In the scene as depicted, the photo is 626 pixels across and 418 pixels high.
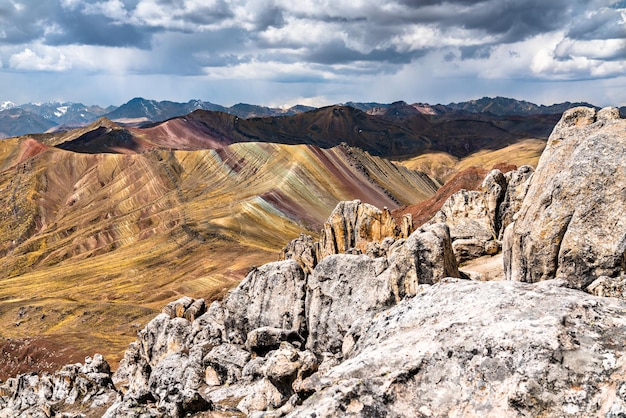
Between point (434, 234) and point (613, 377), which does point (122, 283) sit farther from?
point (613, 377)

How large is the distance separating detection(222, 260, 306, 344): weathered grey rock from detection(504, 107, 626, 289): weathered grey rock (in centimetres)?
1973

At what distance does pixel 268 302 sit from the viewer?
42.5m

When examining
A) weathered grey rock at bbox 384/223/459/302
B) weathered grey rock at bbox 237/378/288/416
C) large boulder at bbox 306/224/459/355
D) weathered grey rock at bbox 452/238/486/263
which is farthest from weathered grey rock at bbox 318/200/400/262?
weathered grey rock at bbox 237/378/288/416

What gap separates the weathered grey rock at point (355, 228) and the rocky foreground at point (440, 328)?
27.6ft

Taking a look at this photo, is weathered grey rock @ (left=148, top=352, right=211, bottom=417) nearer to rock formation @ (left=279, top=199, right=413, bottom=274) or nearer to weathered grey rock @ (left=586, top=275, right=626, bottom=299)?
rock formation @ (left=279, top=199, right=413, bottom=274)

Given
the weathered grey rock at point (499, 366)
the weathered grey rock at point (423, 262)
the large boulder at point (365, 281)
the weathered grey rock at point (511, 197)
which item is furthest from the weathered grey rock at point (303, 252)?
the weathered grey rock at point (499, 366)

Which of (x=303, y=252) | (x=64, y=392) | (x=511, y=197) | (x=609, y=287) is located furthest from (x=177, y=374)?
(x=511, y=197)

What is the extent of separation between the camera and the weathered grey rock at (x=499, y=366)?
1252 cm

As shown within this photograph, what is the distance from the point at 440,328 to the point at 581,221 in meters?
11.8

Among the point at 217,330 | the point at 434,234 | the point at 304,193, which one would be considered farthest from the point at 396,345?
the point at 304,193

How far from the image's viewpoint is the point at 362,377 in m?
14.4

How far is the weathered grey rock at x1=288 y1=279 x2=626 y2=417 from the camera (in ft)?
41.1

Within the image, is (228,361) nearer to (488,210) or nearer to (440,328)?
(440,328)

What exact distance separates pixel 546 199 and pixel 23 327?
114 metres
